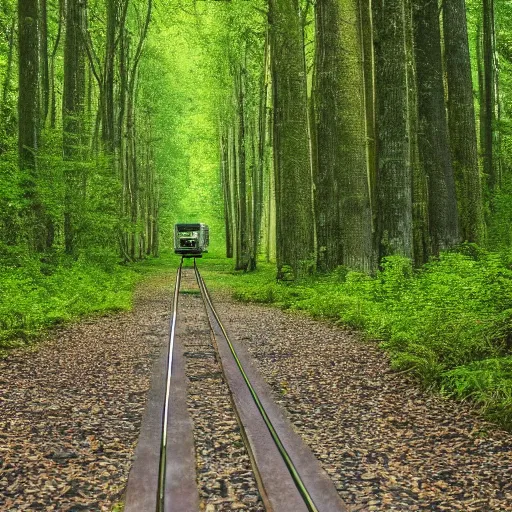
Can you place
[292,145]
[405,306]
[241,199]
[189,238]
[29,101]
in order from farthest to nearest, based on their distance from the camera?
[189,238]
[241,199]
[292,145]
[29,101]
[405,306]

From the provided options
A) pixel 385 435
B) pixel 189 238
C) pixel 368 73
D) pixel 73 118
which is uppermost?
pixel 368 73

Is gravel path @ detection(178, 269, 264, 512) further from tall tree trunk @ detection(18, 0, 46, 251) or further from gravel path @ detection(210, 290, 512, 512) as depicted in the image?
tall tree trunk @ detection(18, 0, 46, 251)

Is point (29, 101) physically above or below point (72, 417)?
above

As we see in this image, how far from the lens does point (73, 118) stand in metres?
17.4

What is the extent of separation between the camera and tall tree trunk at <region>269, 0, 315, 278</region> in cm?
1606

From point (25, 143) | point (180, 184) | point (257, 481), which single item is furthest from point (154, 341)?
point (180, 184)

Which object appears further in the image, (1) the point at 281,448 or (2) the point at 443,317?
(2) the point at 443,317

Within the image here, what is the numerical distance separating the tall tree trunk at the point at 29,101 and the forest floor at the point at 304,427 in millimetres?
6396

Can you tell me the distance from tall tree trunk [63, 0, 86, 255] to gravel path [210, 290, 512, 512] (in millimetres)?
10606

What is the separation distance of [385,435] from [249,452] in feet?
4.16

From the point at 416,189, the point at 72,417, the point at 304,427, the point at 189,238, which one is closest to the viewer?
the point at 304,427

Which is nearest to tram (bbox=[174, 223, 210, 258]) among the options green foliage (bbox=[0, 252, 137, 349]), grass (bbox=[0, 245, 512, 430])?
green foliage (bbox=[0, 252, 137, 349])

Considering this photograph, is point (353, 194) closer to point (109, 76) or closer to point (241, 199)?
point (241, 199)

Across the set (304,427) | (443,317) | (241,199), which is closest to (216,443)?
(304,427)
